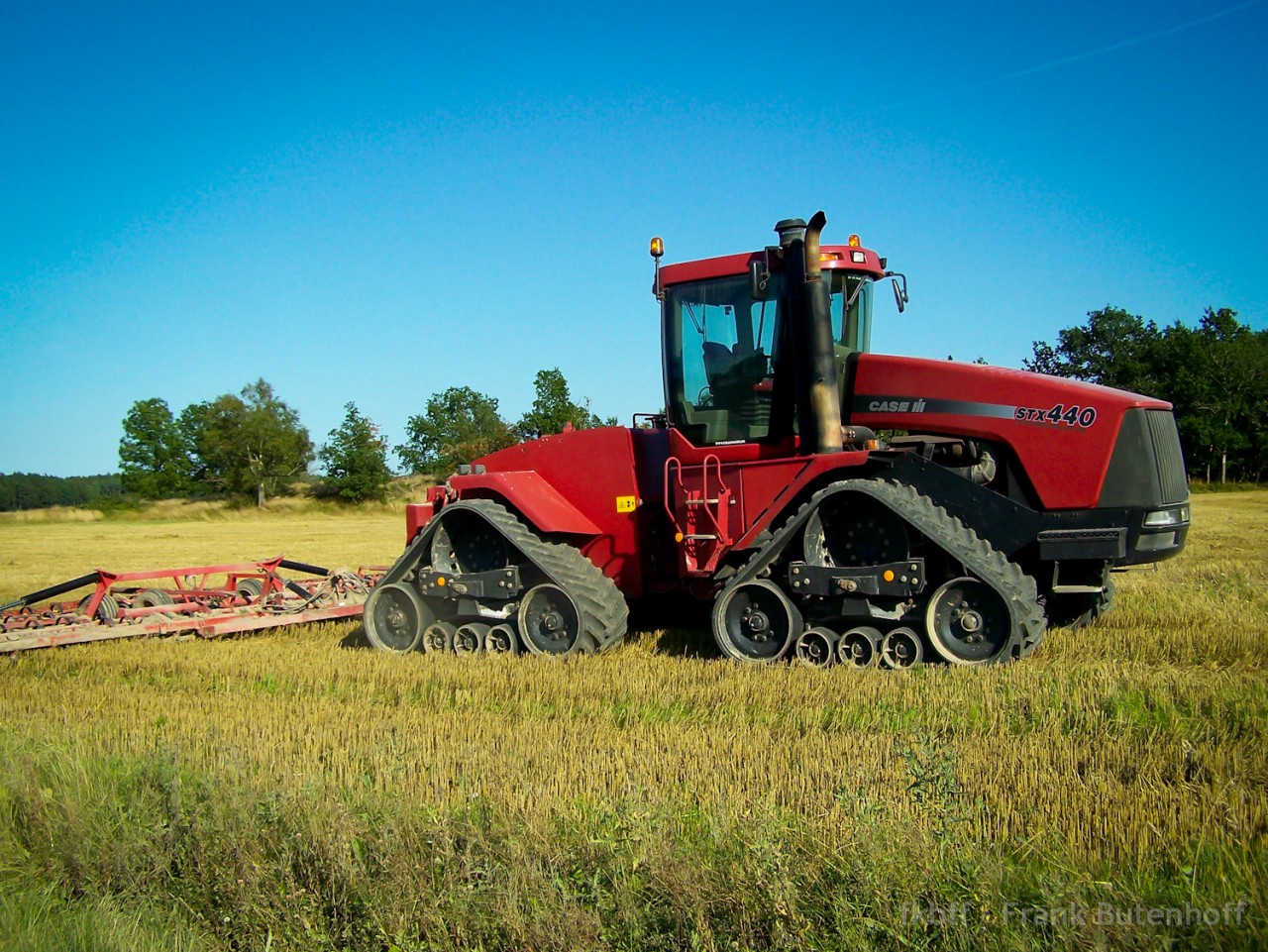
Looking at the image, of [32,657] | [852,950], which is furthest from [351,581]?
[852,950]

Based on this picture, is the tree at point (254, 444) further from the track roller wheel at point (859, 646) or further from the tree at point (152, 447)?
the track roller wheel at point (859, 646)

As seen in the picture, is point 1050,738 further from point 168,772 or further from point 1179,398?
point 1179,398

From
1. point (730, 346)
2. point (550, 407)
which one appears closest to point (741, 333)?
point (730, 346)

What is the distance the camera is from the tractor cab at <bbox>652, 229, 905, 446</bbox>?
763 cm

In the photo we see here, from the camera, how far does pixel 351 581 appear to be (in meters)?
10.9

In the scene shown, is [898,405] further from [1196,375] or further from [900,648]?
[1196,375]

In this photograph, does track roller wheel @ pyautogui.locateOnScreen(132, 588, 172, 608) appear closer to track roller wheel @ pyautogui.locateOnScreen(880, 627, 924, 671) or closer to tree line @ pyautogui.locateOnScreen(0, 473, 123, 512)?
track roller wheel @ pyautogui.locateOnScreen(880, 627, 924, 671)

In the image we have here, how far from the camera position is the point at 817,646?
709 centimetres

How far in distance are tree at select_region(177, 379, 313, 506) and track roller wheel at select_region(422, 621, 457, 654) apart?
52.3m

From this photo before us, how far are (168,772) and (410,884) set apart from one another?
1590mm

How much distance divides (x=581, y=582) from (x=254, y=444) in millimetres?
55591

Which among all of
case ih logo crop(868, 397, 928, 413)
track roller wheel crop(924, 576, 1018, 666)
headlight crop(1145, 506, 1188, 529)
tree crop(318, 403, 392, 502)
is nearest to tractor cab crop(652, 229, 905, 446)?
case ih logo crop(868, 397, 928, 413)

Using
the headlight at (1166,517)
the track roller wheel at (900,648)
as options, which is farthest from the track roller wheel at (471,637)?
the headlight at (1166,517)

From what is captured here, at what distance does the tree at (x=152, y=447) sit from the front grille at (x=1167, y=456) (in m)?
67.6
